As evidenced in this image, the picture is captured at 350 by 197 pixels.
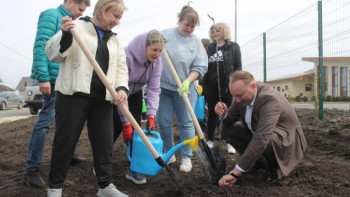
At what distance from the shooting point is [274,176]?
8.89 ft

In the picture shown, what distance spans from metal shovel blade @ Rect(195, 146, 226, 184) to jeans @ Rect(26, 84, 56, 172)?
4.29 ft

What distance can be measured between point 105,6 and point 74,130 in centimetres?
87

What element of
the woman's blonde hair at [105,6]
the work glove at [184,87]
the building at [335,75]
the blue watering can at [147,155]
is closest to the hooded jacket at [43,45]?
the woman's blonde hair at [105,6]

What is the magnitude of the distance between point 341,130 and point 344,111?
2.16m

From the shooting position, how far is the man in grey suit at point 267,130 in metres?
2.42

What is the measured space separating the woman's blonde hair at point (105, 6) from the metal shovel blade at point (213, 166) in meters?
1.39

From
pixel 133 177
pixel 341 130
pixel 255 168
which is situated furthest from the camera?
pixel 341 130

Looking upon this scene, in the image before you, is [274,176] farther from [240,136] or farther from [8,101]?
[8,101]

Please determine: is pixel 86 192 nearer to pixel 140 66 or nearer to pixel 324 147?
pixel 140 66

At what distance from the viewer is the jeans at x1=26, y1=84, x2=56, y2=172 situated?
2607 millimetres

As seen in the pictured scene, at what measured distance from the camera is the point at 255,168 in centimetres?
302

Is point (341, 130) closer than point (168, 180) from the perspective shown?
No

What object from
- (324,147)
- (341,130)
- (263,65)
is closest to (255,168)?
(324,147)

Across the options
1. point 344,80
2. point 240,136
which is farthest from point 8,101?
point 240,136
